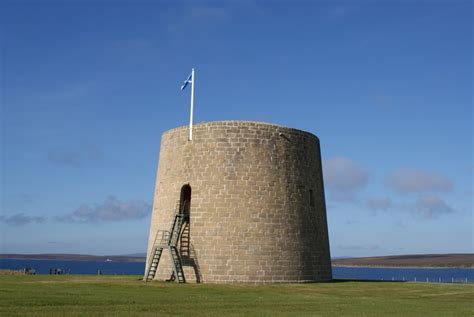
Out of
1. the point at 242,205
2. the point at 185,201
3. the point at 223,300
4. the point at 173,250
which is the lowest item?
the point at 223,300

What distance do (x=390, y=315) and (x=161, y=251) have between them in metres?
13.4

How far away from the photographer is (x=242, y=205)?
83.4 ft

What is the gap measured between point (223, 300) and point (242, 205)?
322 inches

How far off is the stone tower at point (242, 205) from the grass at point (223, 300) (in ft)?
6.95

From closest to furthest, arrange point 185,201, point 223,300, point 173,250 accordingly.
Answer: point 223,300 < point 173,250 < point 185,201

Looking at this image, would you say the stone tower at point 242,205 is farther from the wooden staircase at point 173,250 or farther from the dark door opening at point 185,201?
the wooden staircase at point 173,250

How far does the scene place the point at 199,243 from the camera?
25391 mm

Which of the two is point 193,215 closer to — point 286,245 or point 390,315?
point 286,245

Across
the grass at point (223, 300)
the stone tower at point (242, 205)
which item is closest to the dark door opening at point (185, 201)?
the stone tower at point (242, 205)

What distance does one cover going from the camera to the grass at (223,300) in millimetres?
14414

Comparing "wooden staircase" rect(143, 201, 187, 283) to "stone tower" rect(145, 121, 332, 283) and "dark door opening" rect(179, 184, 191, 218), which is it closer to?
"dark door opening" rect(179, 184, 191, 218)

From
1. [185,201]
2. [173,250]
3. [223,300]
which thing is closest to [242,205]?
[185,201]

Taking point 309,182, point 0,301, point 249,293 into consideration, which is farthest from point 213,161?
point 0,301

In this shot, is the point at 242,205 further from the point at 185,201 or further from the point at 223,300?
the point at 223,300
